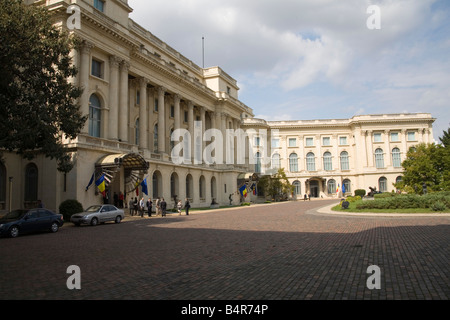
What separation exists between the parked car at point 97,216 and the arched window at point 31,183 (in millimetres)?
8603

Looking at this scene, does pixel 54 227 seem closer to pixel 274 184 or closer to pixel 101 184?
pixel 101 184

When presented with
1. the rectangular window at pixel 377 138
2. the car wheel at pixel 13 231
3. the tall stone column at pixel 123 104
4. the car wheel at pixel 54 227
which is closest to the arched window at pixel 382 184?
the rectangular window at pixel 377 138

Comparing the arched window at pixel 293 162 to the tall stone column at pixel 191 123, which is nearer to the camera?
the tall stone column at pixel 191 123

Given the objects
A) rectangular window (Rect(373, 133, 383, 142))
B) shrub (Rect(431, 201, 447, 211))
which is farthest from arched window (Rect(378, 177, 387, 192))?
shrub (Rect(431, 201, 447, 211))

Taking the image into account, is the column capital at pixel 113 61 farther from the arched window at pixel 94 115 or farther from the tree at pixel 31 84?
the tree at pixel 31 84

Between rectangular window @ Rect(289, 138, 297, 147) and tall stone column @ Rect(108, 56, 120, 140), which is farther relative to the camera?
rectangular window @ Rect(289, 138, 297, 147)

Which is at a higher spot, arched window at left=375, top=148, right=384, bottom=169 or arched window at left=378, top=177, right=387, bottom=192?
arched window at left=375, top=148, right=384, bottom=169

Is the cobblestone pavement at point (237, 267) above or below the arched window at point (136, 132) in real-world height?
below

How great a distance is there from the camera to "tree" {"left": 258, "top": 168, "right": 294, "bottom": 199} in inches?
2729

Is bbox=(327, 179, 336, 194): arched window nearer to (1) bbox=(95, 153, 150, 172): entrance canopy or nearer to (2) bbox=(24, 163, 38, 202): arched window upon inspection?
(1) bbox=(95, 153, 150, 172): entrance canopy

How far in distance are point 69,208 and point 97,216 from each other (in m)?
3.38

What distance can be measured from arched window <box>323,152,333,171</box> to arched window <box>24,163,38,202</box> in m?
63.1

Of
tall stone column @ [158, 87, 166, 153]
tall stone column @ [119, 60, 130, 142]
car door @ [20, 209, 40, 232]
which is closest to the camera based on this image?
car door @ [20, 209, 40, 232]

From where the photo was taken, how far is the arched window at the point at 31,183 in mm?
30844
